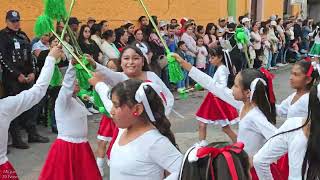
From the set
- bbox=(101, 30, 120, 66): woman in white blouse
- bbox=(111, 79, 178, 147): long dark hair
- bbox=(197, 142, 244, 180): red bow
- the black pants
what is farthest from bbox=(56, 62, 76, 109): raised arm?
bbox=(101, 30, 120, 66): woman in white blouse

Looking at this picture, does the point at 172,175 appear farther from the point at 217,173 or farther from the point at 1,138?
the point at 1,138

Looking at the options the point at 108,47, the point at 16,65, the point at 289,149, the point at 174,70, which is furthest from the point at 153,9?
the point at 289,149

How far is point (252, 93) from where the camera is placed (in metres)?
3.98

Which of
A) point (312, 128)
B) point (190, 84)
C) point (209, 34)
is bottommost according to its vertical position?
point (190, 84)

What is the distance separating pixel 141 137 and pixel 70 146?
1.73 metres

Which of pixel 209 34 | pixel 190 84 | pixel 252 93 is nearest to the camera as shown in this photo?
pixel 252 93

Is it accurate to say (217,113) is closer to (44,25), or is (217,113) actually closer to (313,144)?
(44,25)

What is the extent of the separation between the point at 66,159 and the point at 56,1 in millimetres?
1378

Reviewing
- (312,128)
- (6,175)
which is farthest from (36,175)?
(312,128)

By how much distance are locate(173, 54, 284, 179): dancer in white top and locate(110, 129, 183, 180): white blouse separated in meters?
1.07

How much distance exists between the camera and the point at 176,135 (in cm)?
765

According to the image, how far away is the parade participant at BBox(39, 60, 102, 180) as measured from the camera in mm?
4387

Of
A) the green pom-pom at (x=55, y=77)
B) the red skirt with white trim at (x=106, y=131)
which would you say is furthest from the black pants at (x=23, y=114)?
the green pom-pom at (x=55, y=77)

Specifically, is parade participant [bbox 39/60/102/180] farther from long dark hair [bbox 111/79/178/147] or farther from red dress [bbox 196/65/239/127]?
red dress [bbox 196/65/239/127]
